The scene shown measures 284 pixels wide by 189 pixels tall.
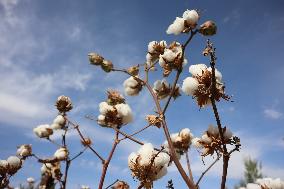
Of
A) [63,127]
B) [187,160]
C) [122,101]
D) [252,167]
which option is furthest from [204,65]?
[252,167]

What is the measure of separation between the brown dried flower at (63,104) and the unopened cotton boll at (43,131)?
3.01 ft

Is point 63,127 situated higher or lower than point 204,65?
higher

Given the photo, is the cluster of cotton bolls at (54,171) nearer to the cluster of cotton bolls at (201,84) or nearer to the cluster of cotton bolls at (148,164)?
the cluster of cotton bolls at (148,164)

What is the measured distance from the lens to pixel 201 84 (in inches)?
80.2

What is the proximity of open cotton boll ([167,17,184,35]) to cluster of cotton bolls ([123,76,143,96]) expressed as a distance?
729mm

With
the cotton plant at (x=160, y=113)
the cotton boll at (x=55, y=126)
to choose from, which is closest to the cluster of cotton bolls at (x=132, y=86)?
the cotton plant at (x=160, y=113)

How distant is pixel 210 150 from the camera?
201 centimetres

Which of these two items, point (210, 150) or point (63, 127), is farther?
point (63, 127)

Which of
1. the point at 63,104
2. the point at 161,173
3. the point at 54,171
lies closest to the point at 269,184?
the point at 161,173

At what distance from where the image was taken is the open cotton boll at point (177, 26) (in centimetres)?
245

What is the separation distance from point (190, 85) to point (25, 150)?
2.92 m

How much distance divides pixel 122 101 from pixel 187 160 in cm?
78

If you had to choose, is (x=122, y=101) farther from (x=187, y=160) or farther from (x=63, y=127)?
(x=63, y=127)

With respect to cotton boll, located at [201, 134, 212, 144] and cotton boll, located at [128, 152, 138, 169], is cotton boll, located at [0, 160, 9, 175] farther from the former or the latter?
cotton boll, located at [201, 134, 212, 144]
